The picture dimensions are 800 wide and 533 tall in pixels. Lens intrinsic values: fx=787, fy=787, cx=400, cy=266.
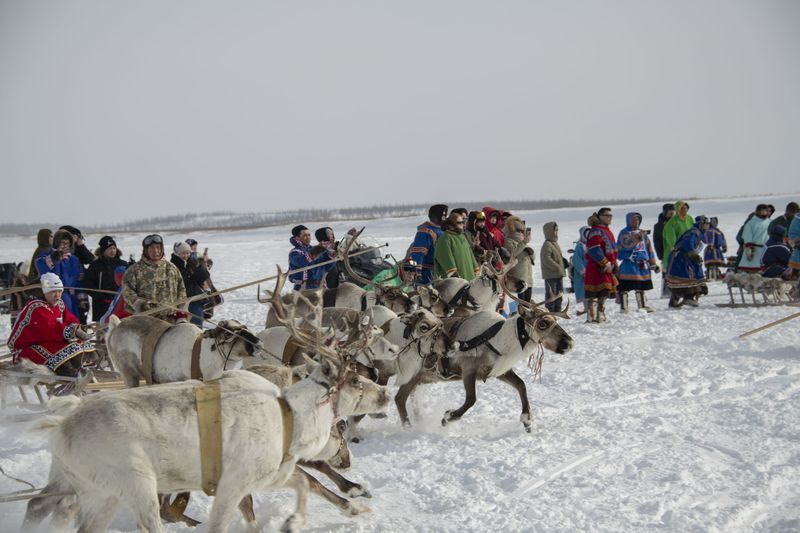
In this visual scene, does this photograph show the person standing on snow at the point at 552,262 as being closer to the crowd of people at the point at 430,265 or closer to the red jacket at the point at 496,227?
the crowd of people at the point at 430,265

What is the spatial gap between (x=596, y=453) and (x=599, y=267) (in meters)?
6.88

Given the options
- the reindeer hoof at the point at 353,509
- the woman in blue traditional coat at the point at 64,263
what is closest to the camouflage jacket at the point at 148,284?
the woman in blue traditional coat at the point at 64,263

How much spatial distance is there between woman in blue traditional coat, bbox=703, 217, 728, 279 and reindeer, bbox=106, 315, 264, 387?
44.6 ft

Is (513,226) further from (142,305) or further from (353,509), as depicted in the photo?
(353,509)

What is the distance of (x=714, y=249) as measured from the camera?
18.0 metres

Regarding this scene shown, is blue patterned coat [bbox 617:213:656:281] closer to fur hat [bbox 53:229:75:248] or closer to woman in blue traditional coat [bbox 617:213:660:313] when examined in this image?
woman in blue traditional coat [bbox 617:213:660:313]

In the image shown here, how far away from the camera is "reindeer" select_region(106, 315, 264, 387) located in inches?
230

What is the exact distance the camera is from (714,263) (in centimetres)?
1833

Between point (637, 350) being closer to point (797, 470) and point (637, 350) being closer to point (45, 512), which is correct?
point (797, 470)

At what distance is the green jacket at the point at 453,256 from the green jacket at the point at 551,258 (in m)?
4.02

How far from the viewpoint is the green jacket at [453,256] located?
30.9ft

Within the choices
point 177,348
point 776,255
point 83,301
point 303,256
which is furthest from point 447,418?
point 776,255

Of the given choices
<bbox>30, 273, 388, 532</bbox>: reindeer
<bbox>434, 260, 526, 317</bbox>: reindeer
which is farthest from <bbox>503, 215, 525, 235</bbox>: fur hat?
<bbox>30, 273, 388, 532</bbox>: reindeer

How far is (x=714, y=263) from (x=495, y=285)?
11.6 meters
